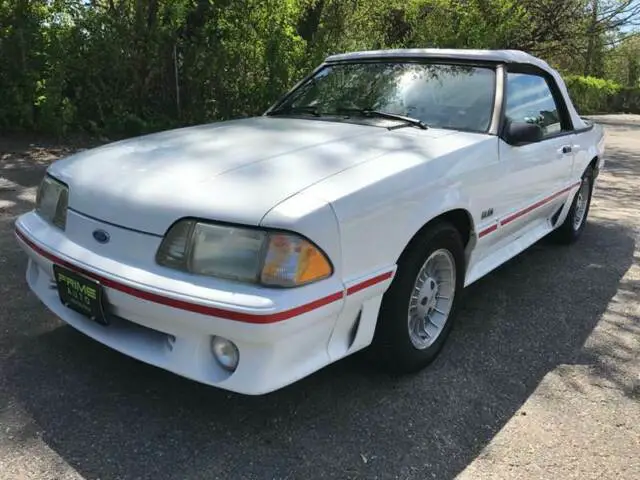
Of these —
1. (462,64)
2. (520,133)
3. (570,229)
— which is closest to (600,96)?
(570,229)

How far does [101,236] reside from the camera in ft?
8.32

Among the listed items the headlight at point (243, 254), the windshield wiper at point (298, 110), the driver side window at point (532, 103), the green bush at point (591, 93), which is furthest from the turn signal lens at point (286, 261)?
Result: the green bush at point (591, 93)

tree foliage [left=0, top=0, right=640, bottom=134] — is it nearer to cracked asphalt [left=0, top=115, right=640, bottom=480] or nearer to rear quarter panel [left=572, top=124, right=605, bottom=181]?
cracked asphalt [left=0, top=115, right=640, bottom=480]

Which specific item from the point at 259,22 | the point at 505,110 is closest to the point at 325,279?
the point at 505,110

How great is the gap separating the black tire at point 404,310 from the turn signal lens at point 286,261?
595 millimetres

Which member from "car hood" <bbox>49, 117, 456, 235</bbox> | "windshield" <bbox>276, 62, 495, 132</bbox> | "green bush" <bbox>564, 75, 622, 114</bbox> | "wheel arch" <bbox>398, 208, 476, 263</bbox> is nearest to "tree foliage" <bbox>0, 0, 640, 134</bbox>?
"windshield" <bbox>276, 62, 495, 132</bbox>

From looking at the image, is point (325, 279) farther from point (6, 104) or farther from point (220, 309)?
point (6, 104)

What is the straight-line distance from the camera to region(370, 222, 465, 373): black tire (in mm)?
2734

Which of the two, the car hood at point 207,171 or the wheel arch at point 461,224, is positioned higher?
the car hood at point 207,171

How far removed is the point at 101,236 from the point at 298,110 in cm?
193

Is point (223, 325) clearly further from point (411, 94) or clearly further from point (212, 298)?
point (411, 94)

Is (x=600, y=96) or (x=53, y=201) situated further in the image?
(x=600, y=96)

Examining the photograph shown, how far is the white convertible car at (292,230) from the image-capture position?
226cm

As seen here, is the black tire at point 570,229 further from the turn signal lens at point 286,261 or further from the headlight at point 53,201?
the headlight at point 53,201
